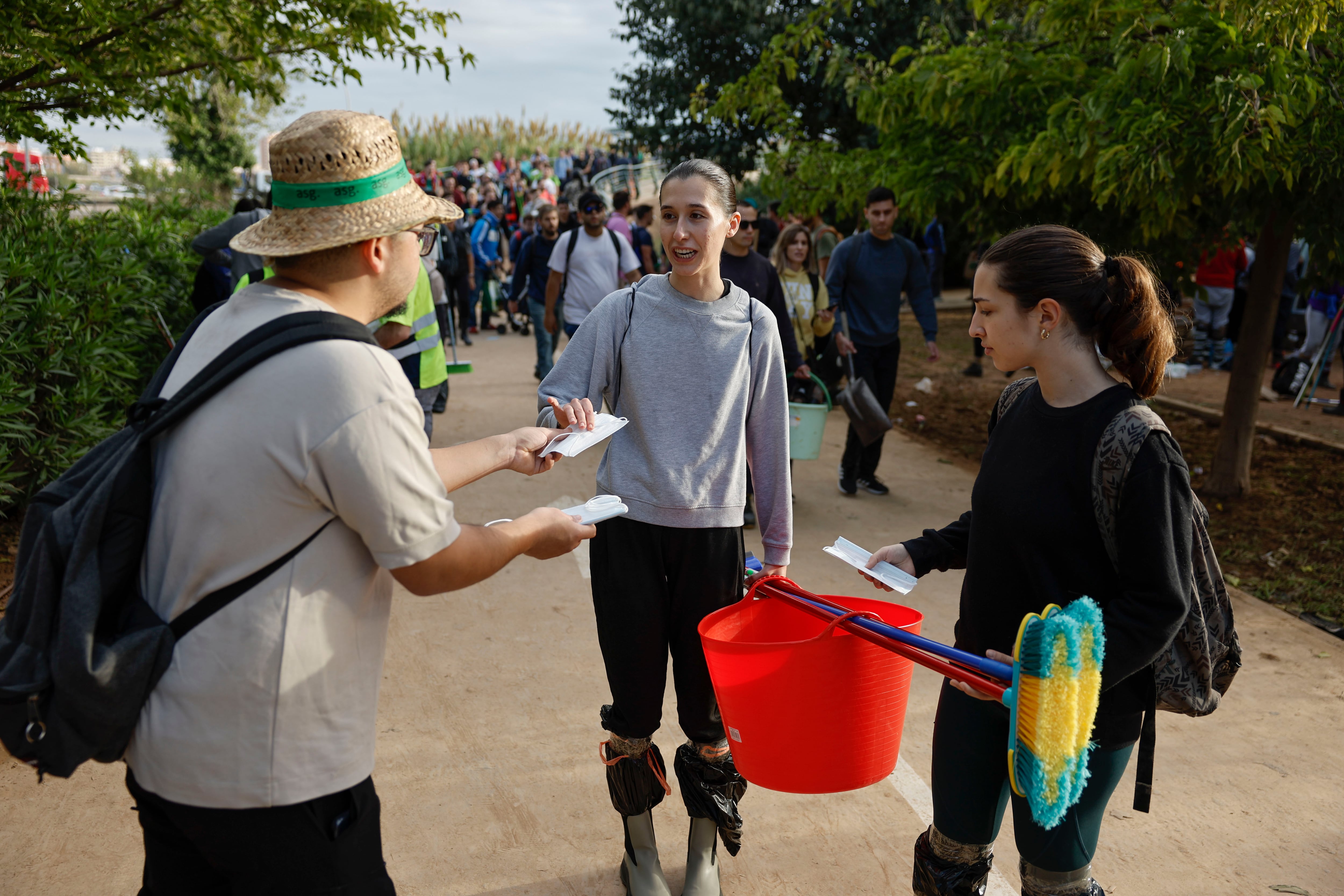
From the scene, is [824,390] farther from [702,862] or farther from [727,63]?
[727,63]

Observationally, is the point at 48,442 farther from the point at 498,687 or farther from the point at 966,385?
the point at 966,385

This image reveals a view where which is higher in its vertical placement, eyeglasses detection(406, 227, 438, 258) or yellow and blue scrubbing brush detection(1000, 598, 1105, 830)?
eyeglasses detection(406, 227, 438, 258)

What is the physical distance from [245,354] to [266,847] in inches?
32.5

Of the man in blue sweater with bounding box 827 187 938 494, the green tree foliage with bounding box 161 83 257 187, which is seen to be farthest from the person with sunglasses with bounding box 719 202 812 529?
the green tree foliage with bounding box 161 83 257 187

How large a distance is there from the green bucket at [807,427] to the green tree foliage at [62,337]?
12.7 ft

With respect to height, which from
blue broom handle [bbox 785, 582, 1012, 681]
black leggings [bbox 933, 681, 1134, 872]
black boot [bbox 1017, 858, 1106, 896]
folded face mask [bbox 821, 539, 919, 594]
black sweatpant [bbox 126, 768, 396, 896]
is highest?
blue broom handle [bbox 785, 582, 1012, 681]

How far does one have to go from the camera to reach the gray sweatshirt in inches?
107

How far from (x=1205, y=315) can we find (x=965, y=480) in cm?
819

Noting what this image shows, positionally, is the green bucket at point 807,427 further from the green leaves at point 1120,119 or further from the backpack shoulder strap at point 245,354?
the backpack shoulder strap at point 245,354

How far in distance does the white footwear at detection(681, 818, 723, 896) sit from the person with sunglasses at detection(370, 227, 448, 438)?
8.87 ft

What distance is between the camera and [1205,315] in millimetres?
13695

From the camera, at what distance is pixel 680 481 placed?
106 inches

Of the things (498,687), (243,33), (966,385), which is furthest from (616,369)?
(966,385)

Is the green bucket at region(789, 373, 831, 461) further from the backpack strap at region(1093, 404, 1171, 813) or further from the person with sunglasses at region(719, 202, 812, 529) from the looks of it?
the backpack strap at region(1093, 404, 1171, 813)
